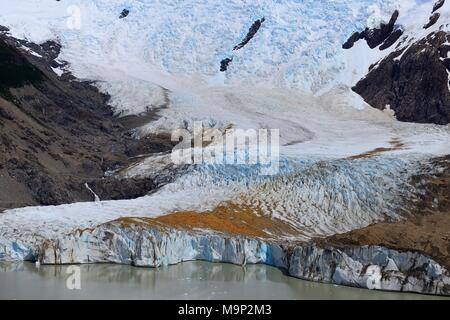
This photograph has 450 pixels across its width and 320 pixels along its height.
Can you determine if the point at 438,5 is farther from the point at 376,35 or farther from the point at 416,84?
the point at 416,84

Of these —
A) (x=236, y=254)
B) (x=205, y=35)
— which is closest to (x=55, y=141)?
(x=236, y=254)

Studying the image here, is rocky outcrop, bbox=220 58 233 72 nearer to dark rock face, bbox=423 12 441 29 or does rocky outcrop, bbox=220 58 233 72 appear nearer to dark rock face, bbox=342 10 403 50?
dark rock face, bbox=342 10 403 50

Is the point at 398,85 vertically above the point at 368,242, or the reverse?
the point at 398,85

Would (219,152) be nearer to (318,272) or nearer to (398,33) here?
(318,272)

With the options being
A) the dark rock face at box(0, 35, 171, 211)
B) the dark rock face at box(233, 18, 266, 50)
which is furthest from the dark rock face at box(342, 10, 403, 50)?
the dark rock face at box(0, 35, 171, 211)

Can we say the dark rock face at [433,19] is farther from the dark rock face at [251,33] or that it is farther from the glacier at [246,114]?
the dark rock face at [251,33]

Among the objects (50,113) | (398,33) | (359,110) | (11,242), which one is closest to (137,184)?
(11,242)
